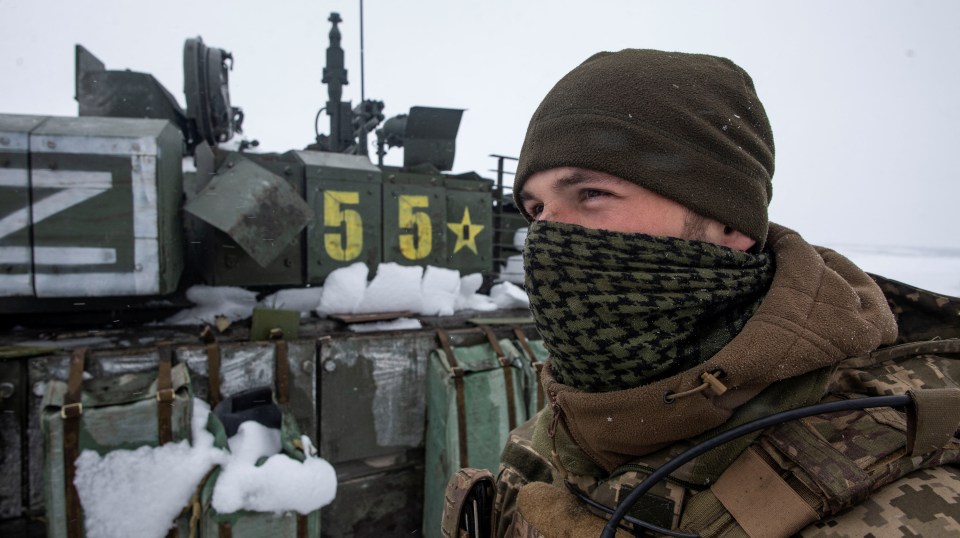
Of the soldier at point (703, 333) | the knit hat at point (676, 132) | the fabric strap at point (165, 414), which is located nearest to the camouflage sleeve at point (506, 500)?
the soldier at point (703, 333)

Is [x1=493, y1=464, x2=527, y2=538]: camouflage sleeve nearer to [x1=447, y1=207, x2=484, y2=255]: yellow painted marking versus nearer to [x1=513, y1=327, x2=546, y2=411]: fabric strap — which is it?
[x1=513, y1=327, x2=546, y2=411]: fabric strap

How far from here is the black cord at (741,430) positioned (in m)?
1.02

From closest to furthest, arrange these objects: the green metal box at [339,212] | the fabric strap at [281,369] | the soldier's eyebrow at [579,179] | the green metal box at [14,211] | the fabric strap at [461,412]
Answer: the soldier's eyebrow at [579,179], the green metal box at [14,211], the fabric strap at [281,369], the fabric strap at [461,412], the green metal box at [339,212]

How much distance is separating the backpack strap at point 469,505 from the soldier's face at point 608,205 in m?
0.81

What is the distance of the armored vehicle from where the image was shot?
317 centimetres

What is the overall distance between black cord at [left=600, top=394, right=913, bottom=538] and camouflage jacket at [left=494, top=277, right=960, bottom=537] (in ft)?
0.19

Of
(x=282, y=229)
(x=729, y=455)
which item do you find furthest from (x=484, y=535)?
(x=282, y=229)

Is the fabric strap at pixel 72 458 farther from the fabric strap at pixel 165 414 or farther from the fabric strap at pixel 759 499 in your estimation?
the fabric strap at pixel 759 499

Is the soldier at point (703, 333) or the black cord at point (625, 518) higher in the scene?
the soldier at point (703, 333)

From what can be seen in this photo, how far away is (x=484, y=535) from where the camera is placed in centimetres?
171

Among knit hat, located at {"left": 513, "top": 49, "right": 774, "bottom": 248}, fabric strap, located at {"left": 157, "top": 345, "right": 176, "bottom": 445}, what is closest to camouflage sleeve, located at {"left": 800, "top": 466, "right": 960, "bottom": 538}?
knit hat, located at {"left": 513, "top": 49, "right": 774, "bottom": 248}

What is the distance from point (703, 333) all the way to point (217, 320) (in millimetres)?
3585

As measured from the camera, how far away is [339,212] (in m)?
4.62

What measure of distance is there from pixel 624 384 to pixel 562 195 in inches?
18.7
